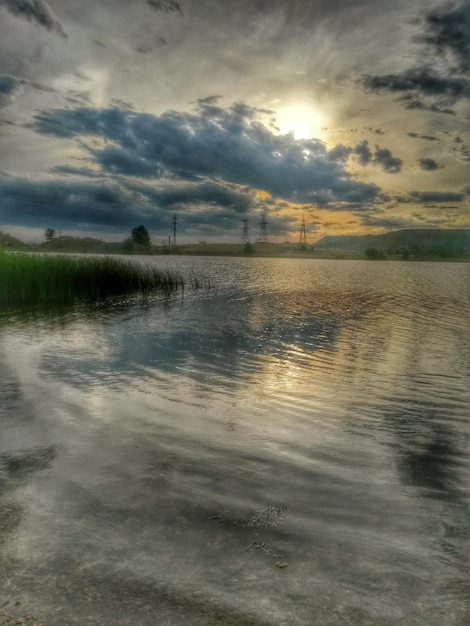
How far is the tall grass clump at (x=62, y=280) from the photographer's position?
26.3 meters

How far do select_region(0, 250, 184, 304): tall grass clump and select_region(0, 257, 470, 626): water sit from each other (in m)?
13.3

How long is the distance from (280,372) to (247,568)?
883cm

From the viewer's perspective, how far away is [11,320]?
20.9 m

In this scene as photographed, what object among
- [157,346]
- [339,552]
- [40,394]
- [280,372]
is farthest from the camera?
[157,346]

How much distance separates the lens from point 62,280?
95.7ft

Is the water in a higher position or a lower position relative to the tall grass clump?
lower

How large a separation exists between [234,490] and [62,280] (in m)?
26.3

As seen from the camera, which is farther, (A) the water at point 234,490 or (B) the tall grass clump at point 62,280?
(B) the tall grass clump at point 62,280

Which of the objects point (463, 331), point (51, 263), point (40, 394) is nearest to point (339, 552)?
point (40, 394)

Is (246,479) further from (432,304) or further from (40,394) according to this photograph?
(432,304)

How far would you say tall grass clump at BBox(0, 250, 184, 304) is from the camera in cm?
2633

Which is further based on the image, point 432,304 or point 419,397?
point 432,304

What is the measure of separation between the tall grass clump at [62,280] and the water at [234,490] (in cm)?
1329

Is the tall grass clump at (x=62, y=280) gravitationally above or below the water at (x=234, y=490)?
above
